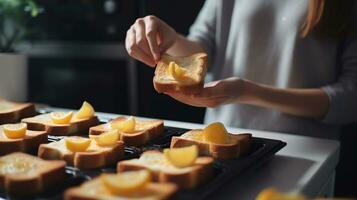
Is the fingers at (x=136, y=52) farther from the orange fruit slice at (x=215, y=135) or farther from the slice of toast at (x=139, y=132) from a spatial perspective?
the orange fruit slice at (x=215, y=135)

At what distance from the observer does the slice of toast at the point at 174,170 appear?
2.37ft

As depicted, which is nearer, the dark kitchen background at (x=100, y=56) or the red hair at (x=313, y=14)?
the red hair at (x=313, y=14)

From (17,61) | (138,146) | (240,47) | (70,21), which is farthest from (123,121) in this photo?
(70,21)

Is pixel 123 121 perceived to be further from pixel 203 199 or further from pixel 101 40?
pixel 101 40

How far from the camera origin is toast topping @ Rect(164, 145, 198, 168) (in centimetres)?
76

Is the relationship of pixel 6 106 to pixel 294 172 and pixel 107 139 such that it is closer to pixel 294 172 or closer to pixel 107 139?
pixel 107 139

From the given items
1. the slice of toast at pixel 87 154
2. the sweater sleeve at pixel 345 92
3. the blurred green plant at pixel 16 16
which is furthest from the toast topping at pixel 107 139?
the blurred green plant at pixel 16 16

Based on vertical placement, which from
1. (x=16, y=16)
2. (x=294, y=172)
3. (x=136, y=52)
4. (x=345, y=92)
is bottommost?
(x=294, y=172)

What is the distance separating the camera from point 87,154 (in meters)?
0.82

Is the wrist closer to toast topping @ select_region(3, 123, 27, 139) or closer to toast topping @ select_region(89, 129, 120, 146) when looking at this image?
toast topping @ select_region(89, 129, 120, 146)

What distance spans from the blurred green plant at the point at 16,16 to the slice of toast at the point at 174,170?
1.09 meters

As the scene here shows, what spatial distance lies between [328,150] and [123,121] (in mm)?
496

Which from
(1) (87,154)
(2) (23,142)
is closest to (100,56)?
(2) (23,142)

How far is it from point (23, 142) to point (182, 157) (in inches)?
14.3
